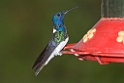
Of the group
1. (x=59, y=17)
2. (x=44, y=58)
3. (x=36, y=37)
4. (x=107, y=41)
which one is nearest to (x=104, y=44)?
(x=107, y=41)

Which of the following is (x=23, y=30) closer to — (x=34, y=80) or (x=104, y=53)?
(x=34, y=80)

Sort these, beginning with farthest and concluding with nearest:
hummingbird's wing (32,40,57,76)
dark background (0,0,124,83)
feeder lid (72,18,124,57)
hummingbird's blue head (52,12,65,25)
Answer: dark background (0,0,124,83) → hummingbird's blue head (52,12,65,25) → hummingbird's wing (32,40,57,76) → feeder lid (72,18,124,57)

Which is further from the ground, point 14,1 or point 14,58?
point 14,1

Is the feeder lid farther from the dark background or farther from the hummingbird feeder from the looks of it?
the dark background

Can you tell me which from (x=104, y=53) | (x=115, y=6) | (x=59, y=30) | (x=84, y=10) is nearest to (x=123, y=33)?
(x=104, y=53)

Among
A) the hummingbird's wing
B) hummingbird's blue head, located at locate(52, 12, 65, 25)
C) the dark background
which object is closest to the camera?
the hummingbird's wing

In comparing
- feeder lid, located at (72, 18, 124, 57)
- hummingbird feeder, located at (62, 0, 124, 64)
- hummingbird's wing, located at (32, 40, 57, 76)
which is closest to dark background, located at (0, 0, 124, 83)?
hummingbird's wing, located at (32, 40, 57, 76)

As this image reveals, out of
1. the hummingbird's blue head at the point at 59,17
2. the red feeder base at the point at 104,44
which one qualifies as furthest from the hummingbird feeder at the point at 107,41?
the hummingbird's blue head at the point at 59,17
